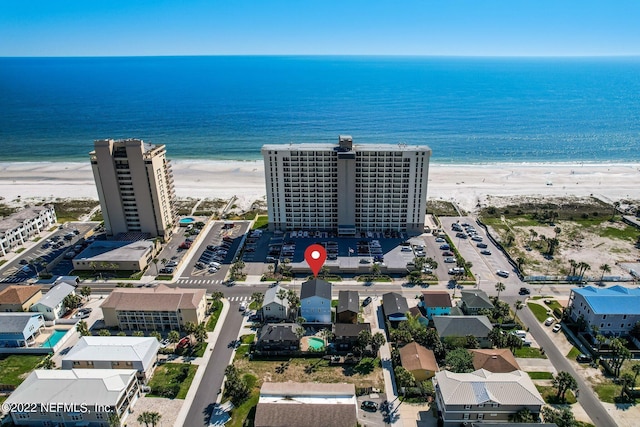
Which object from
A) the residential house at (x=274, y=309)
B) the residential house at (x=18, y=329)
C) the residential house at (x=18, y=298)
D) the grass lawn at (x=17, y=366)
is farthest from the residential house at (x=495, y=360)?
the residential house at (x=18, y=298)

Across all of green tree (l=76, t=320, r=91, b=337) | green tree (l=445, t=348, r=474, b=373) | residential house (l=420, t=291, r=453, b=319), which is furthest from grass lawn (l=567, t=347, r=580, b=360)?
green tree (l=76, t=320, r=91, b=337)

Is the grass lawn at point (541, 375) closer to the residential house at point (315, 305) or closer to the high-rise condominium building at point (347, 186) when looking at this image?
the residential house at point (315, 305)

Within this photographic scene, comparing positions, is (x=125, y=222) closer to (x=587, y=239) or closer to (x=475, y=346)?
(x=475, y=346)

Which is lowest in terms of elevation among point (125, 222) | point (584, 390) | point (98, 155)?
point (584, 390)

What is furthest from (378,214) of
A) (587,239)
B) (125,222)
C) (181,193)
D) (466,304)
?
(181,193)

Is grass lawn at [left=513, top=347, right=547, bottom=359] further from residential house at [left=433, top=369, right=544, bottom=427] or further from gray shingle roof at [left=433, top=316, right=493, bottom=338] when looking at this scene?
residential house at [left=433, top=369, right=544, bottom=427]

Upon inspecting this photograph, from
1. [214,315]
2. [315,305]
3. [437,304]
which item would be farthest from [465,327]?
[214,315]
